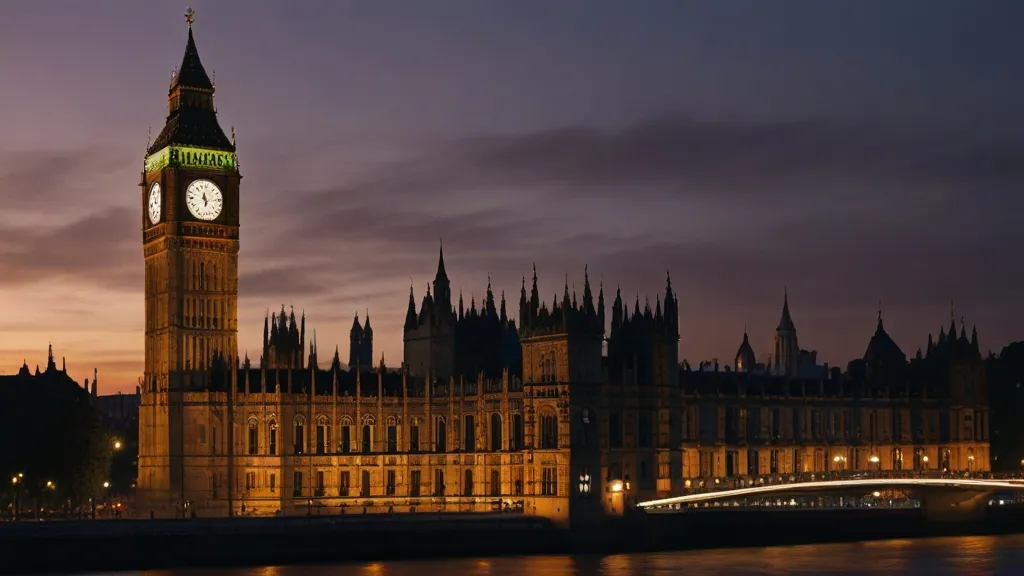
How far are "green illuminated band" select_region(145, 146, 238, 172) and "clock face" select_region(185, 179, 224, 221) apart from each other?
1.40m

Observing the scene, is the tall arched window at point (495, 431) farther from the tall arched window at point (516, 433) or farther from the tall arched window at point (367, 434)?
the tall arched window at point (367, 434)

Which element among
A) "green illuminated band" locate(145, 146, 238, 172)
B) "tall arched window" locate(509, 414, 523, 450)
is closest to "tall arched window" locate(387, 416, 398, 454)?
"tall arched window" locate(509, 414, 523, 450)

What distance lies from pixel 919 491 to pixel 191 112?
59575 mm

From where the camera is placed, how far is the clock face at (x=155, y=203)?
14488cm

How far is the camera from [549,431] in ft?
426

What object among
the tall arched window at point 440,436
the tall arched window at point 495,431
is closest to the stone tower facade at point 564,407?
the tall arched window at point 495,431

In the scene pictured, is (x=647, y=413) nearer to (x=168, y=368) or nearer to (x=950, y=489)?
(x=950, y=489)

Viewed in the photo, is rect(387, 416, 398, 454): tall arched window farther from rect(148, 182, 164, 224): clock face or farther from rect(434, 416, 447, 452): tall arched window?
rect(148, 182, 164, 224): clock face

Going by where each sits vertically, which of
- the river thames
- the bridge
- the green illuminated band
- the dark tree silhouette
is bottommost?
the river thames

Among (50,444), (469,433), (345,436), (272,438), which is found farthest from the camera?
(345,436)

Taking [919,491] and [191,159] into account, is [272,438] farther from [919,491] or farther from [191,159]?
[919,491]

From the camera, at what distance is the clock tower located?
141 metres

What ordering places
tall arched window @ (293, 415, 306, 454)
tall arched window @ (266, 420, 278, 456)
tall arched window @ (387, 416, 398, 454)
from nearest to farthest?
tall arched window @ (266, 420, 278, 456) → tall arched window @ (293, 415, 306, 454) → tall arched window @ (387, 416, 398, 454)

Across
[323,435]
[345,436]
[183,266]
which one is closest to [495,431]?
[345,436]
